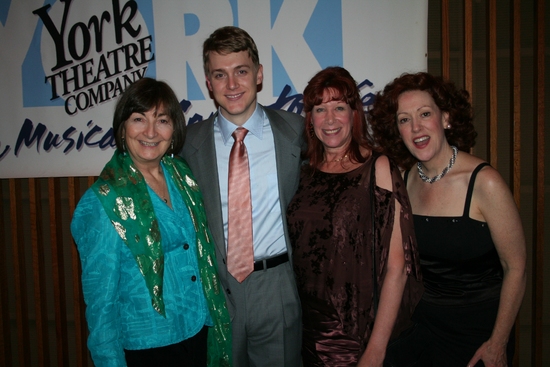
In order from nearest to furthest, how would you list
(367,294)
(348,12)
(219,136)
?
(367,294) < (219,136) < (348,12)

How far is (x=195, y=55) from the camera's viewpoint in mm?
2768

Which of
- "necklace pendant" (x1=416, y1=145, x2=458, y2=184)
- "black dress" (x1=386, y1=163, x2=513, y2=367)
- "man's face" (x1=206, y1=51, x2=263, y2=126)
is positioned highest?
"man's face" (x1=206, y1=51, x2=263, y2=126)

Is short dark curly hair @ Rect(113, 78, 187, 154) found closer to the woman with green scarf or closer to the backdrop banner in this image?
the woman with green scarf

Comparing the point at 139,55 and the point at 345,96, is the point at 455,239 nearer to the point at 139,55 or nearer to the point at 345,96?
the point at 345,96

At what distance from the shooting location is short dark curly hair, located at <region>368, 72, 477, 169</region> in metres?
1.91

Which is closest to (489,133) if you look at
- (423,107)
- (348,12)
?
(423,107)

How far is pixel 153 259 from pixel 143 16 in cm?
201

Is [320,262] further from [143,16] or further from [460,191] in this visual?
[143,16]

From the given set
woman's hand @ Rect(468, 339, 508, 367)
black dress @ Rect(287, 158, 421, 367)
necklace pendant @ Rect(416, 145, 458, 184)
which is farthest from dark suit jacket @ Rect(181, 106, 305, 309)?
woman's hand @ Rect(468, 339, 508, 367)

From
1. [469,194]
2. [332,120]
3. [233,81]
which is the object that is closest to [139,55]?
[233,81]

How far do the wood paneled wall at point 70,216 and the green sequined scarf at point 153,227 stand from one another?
1.47m

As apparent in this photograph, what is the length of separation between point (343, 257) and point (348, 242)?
0.25ft

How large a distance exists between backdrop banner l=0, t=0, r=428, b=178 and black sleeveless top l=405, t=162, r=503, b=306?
1.24 metres

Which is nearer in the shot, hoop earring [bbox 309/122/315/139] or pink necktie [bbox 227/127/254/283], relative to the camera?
pink necktie [bbox 227/127/254/283]
